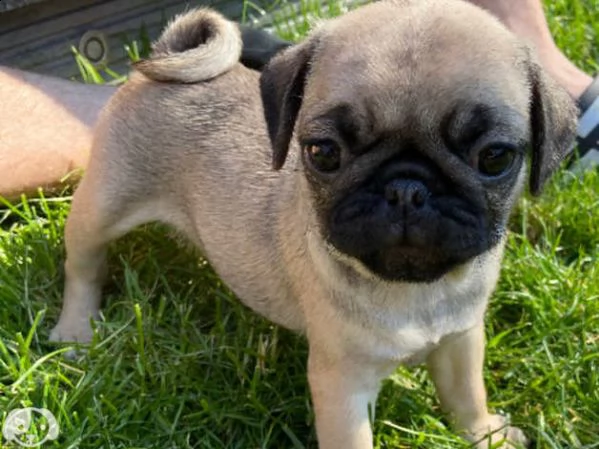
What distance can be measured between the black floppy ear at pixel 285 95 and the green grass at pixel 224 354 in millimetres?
846

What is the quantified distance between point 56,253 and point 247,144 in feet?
3.27

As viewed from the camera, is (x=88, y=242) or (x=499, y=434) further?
(x=88, y=242)

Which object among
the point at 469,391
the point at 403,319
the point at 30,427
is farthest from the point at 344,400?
the point at 30,427

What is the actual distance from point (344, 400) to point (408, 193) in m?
0.67

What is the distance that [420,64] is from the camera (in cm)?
223

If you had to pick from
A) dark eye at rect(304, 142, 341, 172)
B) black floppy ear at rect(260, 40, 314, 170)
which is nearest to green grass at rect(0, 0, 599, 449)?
black floppy ear at rect(260, 40, 314, 170)

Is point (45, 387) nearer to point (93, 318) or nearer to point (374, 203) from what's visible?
point (93, 318)

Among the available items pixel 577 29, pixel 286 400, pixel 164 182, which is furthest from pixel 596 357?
pixel 577 29

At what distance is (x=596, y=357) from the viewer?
3166 mm

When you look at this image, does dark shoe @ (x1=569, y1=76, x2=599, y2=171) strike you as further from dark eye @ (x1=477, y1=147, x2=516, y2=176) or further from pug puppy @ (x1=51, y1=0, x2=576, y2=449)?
dark eye @ (x1=477, y1=147, x2=516, y2=176)

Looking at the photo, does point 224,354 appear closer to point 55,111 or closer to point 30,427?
point 30,427

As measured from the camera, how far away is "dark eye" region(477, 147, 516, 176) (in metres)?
2.26

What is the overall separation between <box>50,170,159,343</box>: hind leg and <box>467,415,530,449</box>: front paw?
4.10 ft

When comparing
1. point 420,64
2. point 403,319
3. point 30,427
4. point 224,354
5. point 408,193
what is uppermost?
point 420,64
